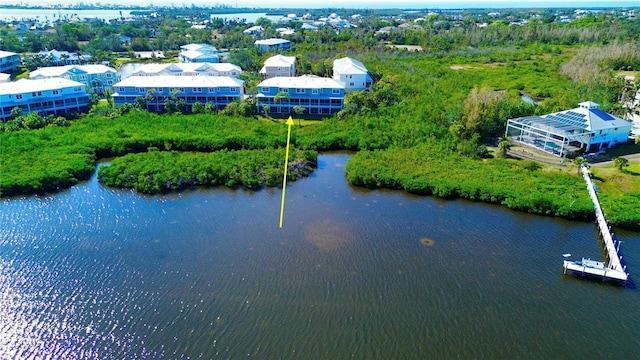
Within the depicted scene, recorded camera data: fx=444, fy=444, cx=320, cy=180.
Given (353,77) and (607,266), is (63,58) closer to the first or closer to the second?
(353,77)

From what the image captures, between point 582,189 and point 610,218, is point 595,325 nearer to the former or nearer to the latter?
point 610,218

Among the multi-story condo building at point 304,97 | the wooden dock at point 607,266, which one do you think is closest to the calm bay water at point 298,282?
the wooden dock at point 607,266

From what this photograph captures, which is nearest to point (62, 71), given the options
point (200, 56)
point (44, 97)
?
point (44, 97)

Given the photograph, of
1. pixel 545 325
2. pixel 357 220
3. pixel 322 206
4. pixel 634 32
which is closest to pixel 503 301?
pixel 545 325

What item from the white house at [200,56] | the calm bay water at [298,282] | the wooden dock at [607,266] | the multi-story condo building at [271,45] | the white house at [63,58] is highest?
the multi-story condo building at [271,45]

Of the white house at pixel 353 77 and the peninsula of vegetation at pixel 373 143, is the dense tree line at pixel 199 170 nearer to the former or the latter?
the peninsula of vegetation at pixel 373 143

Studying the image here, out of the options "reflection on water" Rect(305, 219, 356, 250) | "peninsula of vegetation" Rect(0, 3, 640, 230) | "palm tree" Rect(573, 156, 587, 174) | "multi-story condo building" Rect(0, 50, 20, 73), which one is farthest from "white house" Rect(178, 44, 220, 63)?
"palm tree" Rect(573, 156, 587, 174)

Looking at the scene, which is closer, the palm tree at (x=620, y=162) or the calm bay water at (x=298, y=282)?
the calm bay water at (x=298, y=282)

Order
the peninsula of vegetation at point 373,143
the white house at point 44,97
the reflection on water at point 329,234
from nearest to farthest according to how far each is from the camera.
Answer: the reflection on water at point 329,234 → the peninsula of vegetation at point 373,143 → the white house at point 44,97
